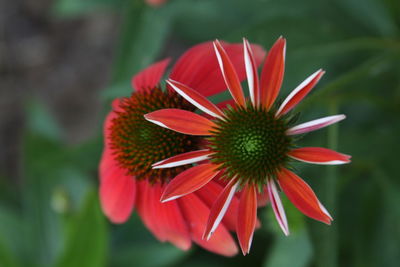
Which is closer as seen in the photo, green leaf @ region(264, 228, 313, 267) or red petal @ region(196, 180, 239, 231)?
red petal @ region(196, 180, 239, 231)

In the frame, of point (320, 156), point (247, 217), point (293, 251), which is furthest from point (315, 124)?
point (293, 251)

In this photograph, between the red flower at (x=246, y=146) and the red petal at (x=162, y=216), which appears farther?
the red petal at (x=162, y=216)

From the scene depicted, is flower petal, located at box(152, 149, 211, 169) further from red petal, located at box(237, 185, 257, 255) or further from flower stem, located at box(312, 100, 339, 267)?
flower stem, located at box(312, 100, 339, 267)

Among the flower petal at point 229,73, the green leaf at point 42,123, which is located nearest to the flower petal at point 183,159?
the flower petal at point 229,73

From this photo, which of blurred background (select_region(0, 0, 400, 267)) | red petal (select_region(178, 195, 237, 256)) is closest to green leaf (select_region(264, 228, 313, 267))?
blurred background (select_region(0, 0, 400, 267))

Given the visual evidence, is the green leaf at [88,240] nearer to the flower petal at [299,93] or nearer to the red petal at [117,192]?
the red petal at [117,192]

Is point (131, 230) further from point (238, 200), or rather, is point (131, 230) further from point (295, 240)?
point (238, 200)

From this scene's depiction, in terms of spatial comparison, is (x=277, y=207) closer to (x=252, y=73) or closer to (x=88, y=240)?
(x=252, y=73)

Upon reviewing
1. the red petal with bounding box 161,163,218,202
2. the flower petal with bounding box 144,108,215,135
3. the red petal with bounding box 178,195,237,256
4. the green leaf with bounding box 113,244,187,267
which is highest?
the flower petal with bounding box 144,108,215,135
